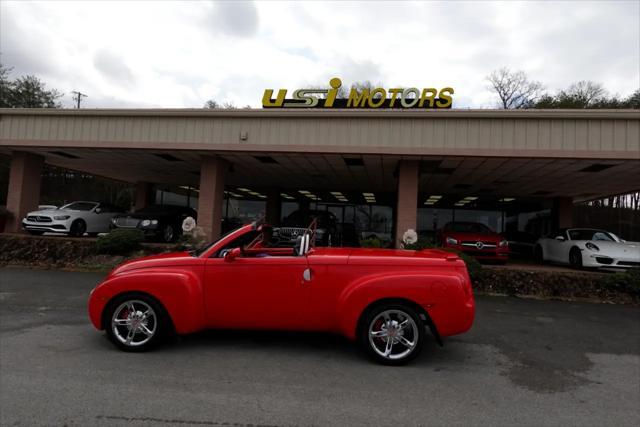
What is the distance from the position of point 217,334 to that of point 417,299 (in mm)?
2695

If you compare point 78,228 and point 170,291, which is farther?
point 78,228

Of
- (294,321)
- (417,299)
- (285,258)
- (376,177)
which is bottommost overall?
(294,321)

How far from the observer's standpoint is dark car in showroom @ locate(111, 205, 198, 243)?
1362cm

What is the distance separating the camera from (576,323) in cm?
679

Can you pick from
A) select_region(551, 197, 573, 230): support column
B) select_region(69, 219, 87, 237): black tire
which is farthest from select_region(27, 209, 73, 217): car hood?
select_region(551, 197, 573, 230): support column

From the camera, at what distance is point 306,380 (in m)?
4.00

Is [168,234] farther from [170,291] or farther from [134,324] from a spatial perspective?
[170,291]

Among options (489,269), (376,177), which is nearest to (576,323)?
(489,269)

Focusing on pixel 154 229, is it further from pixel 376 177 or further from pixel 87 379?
pixel 87 379

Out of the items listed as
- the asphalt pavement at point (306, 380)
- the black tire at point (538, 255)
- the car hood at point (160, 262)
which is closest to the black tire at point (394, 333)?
the asphalt pavement at point (306, 380)

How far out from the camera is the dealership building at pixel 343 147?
400 inches

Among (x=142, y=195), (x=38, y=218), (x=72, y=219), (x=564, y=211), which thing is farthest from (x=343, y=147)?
(x=142, y=195)

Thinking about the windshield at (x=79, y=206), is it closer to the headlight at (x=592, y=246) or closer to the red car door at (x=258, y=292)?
the red car door at (x=258, y=292)

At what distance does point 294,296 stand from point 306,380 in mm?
915
